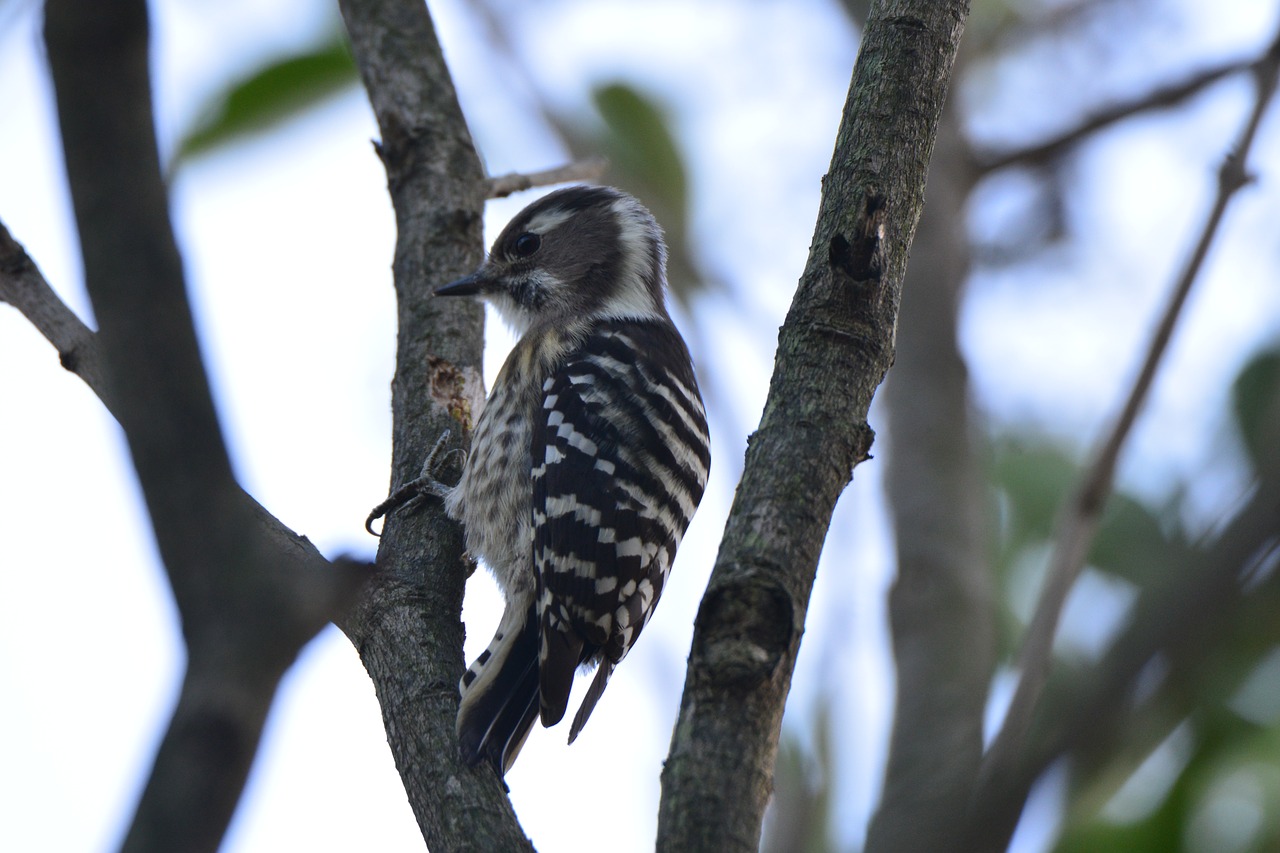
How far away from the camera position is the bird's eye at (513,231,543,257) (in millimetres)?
4875

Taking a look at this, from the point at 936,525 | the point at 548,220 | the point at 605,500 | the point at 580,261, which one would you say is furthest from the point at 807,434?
the point at 548,220

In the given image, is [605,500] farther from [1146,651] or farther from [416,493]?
[1146,651]

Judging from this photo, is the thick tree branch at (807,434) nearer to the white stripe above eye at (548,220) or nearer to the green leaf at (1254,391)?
the green leaf at (1254,391)

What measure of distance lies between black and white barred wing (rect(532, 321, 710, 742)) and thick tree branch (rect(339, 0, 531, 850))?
311 mm

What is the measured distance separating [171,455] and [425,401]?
249 cm

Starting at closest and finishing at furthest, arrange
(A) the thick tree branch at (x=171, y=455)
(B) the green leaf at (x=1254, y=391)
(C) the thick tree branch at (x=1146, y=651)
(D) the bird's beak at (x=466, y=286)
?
(C) the thick tree branch at (x=1146, y=651)
(A) the thick tree branch at (x=171, y=455)
(B) the green leaf at (x=1254, y=391)
(D) the bird's beak at (x=466, y=286)

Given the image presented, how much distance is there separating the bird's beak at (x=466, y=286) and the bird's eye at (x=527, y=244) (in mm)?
735

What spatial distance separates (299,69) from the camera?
3324mm

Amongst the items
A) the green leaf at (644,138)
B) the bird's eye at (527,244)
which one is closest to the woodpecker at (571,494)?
the bird's eye at (527,244)

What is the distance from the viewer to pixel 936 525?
146 inches

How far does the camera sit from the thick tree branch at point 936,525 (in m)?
2.99

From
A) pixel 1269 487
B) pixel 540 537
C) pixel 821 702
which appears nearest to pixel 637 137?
pixel 540 537

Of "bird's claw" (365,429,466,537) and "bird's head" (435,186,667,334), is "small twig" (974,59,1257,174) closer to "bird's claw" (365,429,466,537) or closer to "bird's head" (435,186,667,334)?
"bird's head" (435,186,667,334)

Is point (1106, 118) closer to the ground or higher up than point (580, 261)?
higher up
